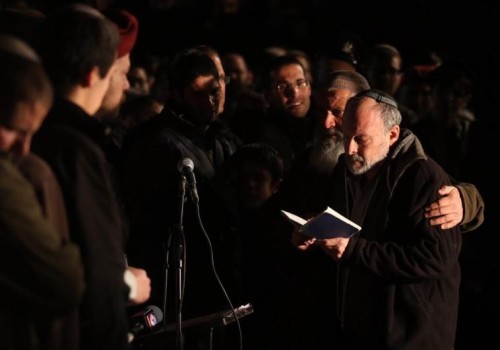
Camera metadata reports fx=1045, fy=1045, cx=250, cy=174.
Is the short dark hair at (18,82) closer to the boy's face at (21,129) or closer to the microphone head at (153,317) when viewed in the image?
the boy's face at (21,129)

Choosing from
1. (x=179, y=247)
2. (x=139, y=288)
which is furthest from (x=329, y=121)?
(x=139, y=288)

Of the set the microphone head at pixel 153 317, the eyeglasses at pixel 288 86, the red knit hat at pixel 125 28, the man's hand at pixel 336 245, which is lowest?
the microphone head at pixel 153 317

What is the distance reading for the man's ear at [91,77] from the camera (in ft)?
12.7

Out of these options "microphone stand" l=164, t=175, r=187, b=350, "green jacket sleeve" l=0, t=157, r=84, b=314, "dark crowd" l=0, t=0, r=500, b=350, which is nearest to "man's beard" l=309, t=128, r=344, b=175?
"dark crowd" l=0, t=0, r=500, b=350

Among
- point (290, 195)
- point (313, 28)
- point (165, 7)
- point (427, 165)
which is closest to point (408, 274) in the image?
point (427, 165)

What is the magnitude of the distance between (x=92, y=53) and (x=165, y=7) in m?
11.9

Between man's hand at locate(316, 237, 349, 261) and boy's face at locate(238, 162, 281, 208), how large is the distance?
1.54 meters

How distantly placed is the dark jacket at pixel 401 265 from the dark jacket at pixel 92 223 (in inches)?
62.6

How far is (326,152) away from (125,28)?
1.44 m

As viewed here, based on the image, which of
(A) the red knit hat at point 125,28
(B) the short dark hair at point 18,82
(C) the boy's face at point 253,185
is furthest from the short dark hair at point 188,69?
(B) the short dark hair at point 18,82

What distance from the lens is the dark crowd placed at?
3492 mm

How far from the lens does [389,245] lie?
505 centimetres

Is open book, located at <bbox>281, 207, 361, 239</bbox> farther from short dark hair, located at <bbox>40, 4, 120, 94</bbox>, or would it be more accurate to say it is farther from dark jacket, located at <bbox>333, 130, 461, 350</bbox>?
short dark hair, located at <bbox>40, 4, 120, 94</bbox>

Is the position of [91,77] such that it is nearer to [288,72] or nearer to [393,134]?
[393,134]
